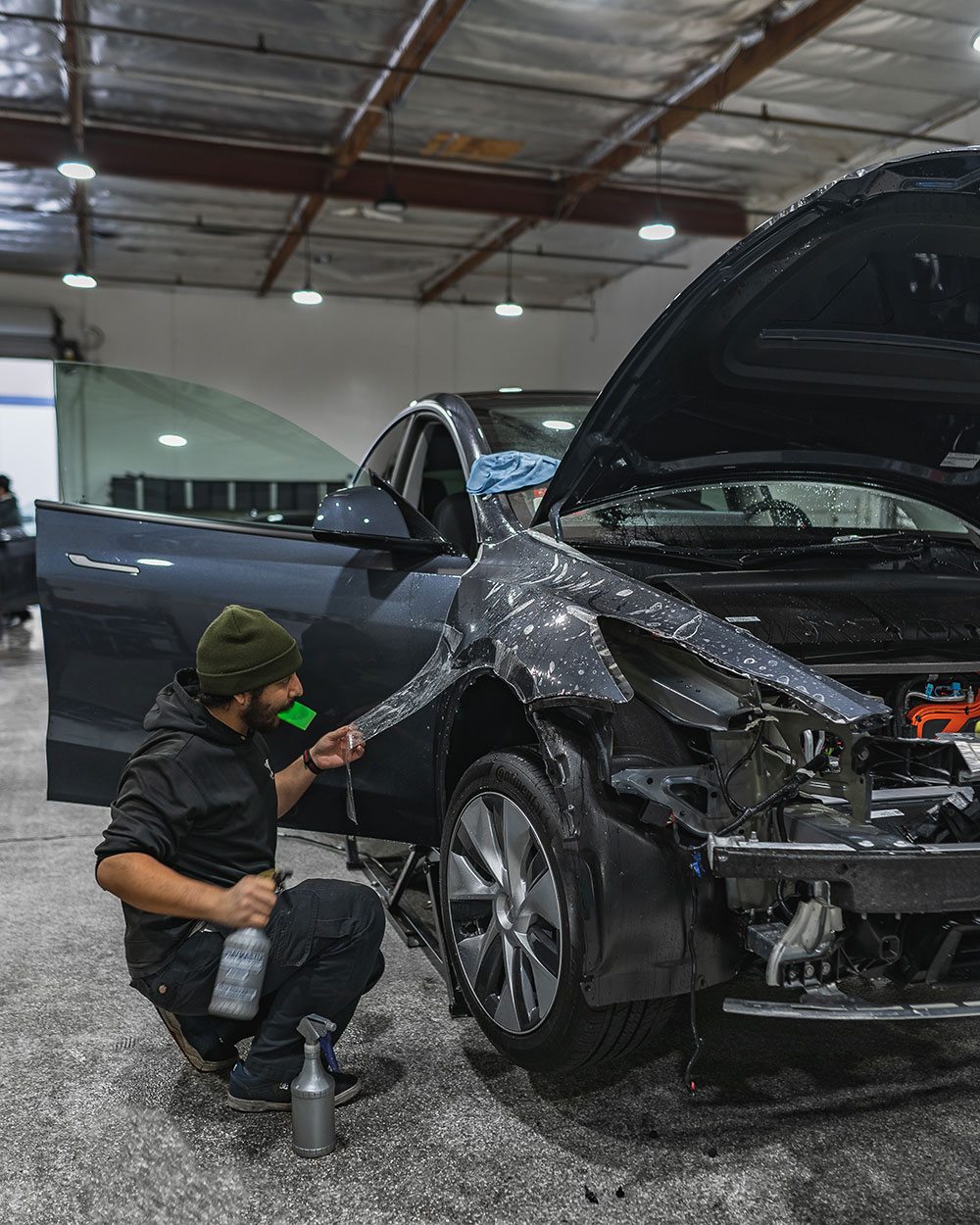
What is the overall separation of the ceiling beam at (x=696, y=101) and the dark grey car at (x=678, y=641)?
612cm

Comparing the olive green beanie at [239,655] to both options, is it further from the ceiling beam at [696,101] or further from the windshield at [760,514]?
the ceiling beam at [696,101]

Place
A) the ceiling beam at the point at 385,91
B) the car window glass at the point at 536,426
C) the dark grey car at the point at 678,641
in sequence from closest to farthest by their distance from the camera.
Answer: the dark grey car at the point at 678,641, the car window glass at the point at 536,426, the ceiling beam at the point at 385,91

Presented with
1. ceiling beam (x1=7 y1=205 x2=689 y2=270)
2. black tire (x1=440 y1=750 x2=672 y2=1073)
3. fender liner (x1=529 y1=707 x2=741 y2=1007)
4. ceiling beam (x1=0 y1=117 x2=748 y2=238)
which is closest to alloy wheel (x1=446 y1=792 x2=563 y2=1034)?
black tire (x1=440 y1=750 x2=672 y2=1073)

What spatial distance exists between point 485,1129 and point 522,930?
1.24ft

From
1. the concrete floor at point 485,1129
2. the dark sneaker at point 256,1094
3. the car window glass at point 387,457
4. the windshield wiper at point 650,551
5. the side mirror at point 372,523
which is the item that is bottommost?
the concrete floor at point 485,1129

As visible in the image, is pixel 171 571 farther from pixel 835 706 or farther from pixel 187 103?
pixel 187 103

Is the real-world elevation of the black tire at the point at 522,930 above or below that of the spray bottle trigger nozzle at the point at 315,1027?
above

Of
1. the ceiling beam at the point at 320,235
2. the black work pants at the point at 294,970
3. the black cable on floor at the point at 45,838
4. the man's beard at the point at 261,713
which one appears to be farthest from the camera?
the ceiling beam at the point at 320,235

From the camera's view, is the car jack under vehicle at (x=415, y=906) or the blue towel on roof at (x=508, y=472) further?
the blue towel on roof at (x=508, y=472)

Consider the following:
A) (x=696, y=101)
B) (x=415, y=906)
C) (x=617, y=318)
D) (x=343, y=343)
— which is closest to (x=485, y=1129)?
(x=415, y=906)

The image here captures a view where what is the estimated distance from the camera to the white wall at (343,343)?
55.2 ft

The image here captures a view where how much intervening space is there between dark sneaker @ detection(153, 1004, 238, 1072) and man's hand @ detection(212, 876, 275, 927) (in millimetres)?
432

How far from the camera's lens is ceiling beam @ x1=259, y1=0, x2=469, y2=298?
A: 7.98m

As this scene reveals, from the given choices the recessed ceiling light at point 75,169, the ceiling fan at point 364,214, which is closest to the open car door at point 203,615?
the recessed ceiling light at point 75,169
